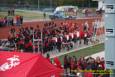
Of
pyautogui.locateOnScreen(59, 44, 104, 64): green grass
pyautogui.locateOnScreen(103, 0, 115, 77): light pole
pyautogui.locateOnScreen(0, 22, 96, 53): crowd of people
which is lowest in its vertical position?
pyautogui.locateOnScreen(59, 44, 104, 64): green grass

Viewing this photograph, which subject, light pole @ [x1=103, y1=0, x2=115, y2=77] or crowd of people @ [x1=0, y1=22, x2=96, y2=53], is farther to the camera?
crowd of people @ [x1=0, y1=22, x2=96, y2=53]

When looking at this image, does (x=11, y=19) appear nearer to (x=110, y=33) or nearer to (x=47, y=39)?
(x=47, y=39)

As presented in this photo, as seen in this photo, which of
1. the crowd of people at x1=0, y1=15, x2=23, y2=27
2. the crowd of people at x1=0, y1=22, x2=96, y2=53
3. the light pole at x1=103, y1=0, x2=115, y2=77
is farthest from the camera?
the crowd of people at x1=0, y1=15, x2=23, y2=27

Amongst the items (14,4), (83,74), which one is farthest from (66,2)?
(83,74)

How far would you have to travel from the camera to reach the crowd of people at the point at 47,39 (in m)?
19.7

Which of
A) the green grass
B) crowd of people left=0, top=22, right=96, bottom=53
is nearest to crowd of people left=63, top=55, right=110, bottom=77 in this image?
crowd of people left=0, top=22, right=96, bottom=53

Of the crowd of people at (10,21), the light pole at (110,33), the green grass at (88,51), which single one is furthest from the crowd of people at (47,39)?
the light pole at (110,33)

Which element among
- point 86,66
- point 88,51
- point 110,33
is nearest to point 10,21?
point 88,51

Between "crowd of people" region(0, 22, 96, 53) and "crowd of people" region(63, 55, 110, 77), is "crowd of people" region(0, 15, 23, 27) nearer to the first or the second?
"crowd of people" region(0, 22, 96, 53)

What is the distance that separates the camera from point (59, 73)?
7.36 meters

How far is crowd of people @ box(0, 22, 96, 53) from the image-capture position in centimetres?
1970

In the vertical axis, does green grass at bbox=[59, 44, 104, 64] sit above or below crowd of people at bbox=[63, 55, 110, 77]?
below

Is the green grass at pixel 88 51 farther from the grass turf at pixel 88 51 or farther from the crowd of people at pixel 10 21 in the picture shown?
the crowd of people at pixel 10 21

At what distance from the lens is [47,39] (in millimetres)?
21078
